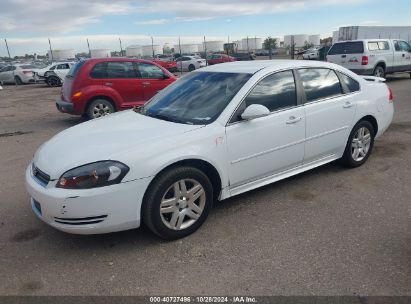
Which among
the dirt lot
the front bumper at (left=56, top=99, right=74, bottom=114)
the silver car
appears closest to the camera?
the dirt lot

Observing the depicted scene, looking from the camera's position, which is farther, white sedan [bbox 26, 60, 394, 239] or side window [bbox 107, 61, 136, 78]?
side window [bbox 107, 61, 136, 78]

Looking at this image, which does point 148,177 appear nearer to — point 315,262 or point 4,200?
point 315,262

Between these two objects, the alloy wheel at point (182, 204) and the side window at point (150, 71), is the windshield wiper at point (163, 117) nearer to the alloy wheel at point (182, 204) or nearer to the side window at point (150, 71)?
the alloy wheel at point (182, 204)

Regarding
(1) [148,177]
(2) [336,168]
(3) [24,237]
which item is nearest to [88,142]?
(1) [148,177]

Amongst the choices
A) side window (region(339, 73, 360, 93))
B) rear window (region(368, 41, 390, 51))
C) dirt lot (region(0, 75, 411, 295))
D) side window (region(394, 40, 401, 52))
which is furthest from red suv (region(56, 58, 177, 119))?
side window (region(394, 40, 401, 52))

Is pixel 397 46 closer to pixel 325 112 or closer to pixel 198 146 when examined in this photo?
pixel 325 112

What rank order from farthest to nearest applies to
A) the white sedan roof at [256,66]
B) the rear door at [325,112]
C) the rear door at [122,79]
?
1. the rear door at [122,79]
2. the rear door at [325,112]
3. the white sedan roof at [256,66]

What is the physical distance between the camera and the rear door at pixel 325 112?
4.34 metres

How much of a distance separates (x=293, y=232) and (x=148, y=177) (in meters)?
1.49

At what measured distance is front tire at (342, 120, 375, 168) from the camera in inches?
194

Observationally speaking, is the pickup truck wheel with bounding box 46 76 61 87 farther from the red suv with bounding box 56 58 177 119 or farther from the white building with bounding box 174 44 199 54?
the white building with bounding box 174 44 199 54

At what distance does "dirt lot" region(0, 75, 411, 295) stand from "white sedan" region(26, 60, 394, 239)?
295 millimetres

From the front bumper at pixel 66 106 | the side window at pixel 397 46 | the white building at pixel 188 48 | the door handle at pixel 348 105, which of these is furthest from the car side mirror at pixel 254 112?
the white building at pixel 188 48

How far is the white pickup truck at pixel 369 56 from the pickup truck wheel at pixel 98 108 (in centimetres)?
1032
